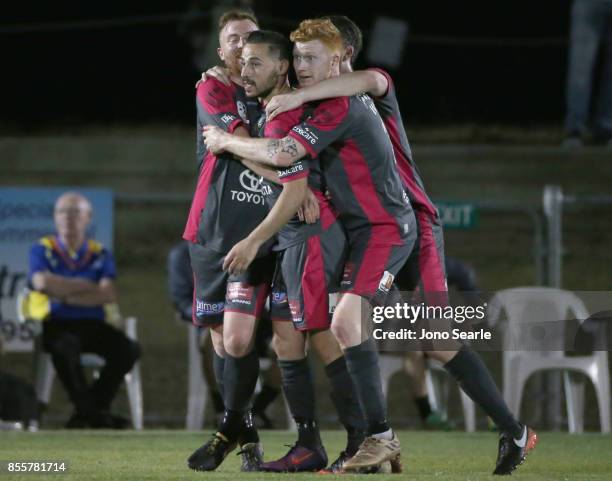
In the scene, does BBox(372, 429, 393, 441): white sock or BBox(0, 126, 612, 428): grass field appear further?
BBox(0, 126, 612, 428): grass field

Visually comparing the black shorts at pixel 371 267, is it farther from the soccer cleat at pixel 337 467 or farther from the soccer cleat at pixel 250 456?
the soccer cleat at pixel 250 456

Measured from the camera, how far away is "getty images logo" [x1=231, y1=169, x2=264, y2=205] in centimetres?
741

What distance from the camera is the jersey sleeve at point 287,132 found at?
6.84 metres

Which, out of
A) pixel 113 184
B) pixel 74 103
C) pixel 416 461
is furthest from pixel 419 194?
pixel 74 103

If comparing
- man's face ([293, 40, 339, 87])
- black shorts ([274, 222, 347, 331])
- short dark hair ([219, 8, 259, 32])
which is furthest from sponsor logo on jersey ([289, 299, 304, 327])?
short dark hair ([219, 8, 259, 32])

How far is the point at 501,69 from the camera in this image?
15469 millimetres

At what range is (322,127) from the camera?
685 cm

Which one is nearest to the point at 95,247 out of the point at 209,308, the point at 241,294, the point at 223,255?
the point at 209,308

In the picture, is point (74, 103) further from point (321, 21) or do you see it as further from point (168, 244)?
point (321, 21)

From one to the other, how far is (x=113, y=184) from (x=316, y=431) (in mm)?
7356

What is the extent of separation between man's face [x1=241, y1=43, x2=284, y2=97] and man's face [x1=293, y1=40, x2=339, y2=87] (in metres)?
0.12

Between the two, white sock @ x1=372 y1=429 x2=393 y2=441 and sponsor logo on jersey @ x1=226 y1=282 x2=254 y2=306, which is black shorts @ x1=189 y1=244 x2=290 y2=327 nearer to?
sponsor logo on jersey @ x1=226 y1=282 x2=254 y2=306

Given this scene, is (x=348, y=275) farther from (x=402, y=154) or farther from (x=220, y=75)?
(x=220, y=75)

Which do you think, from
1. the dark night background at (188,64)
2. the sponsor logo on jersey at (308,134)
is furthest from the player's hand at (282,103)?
the dark night background at (188,64)
